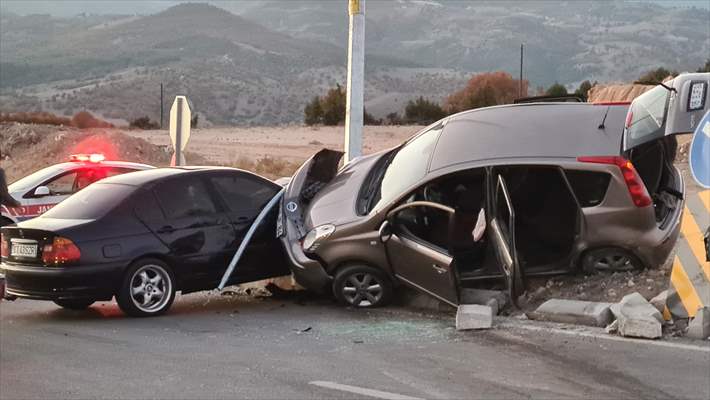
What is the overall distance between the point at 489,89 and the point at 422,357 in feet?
176

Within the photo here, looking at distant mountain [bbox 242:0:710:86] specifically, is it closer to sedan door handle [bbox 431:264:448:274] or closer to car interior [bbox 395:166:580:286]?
car interior [bbox 395:166:580:286]

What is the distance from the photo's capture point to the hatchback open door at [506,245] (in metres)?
9.41

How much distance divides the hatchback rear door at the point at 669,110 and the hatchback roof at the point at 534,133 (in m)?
0.17

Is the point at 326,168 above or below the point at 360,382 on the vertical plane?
above

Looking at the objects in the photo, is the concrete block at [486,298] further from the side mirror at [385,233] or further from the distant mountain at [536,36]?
the distant mountain at [536,36]

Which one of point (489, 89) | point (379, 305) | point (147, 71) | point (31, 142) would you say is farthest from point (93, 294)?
point (147, 71)

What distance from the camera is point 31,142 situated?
33938 mm

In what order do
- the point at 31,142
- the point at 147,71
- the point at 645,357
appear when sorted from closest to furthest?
the point at 645,357 → the point at 31,142 → the point at 147,71

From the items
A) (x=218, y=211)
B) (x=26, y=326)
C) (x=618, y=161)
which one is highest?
(x=618, y=161)

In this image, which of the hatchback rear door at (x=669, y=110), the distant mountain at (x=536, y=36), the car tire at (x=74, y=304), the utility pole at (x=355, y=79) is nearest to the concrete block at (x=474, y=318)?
the hatchback rear door at (x=669, y=110)

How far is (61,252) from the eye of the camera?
32.5 ft

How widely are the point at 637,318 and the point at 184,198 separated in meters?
4.94

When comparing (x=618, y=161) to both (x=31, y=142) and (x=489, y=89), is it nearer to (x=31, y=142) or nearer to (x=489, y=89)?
(x=31, y=142)

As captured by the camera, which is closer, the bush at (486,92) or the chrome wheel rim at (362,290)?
the chrome wheel rim at (362,290)
